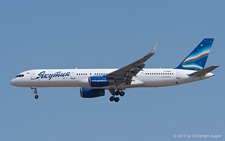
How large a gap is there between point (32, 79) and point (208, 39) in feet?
66.2

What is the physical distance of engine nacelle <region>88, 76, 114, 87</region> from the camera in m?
48.2

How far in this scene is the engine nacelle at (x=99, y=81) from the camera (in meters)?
48.2

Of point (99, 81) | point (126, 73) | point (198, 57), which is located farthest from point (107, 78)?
point (198, 57)

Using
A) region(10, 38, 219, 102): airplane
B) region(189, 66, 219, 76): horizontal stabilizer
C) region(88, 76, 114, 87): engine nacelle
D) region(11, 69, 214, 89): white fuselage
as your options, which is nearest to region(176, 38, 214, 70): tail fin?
region(10, 38, 219, 102): airplane

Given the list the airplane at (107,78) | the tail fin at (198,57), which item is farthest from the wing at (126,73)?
the tail fin at (198,57)

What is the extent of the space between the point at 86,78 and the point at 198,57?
12.9 metres

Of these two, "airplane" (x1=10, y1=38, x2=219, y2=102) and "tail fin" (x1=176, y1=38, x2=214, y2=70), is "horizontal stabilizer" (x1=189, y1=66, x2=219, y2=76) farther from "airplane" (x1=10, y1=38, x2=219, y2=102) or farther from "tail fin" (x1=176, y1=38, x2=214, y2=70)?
"tail fin" (x1=176, y1=38, x2=214, y2=70)

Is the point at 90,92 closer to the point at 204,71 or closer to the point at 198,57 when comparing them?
the point at 204,71

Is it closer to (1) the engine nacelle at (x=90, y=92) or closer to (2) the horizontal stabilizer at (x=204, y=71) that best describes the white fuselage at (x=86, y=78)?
(2) the horizontal stabilizer at (x=204, y=71)

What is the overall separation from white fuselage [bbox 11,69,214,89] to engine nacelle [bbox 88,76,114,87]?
1345mm

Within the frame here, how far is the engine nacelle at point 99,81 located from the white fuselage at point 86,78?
135cm

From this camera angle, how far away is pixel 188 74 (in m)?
51.0

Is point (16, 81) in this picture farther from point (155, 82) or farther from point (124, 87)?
point (155, 82)

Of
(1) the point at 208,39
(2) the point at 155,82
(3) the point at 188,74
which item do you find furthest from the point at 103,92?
(1) the point at 208,39
